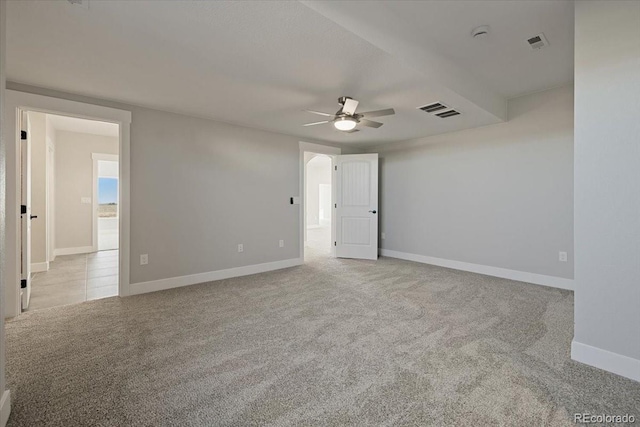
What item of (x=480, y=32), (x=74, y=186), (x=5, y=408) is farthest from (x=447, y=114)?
(x=74, y=186)

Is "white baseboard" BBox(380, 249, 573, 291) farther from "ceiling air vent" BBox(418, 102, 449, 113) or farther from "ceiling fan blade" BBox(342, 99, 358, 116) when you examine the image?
"ceiling fan blade" BBox(342, 99, 358, 116)

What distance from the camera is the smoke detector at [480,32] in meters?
2.30

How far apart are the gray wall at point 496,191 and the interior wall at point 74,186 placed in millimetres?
6661

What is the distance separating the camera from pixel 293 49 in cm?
222

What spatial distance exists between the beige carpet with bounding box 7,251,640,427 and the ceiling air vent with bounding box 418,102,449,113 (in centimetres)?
231

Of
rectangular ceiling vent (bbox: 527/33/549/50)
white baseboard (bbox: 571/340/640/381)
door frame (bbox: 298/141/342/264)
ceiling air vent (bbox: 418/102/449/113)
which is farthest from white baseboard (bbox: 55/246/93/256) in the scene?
rectangular ceiling vent (bbox: 527/33/549/50)

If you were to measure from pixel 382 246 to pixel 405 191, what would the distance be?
4.20ft

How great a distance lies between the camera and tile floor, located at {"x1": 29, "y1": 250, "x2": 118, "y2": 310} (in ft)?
11.4

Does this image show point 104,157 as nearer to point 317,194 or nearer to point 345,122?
point 345,122

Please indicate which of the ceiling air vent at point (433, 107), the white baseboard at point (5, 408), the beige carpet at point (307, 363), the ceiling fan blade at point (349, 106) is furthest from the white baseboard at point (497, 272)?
the white baseboard at point (5, 408)

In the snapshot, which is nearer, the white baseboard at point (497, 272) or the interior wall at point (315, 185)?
the white baseboard at point (497, 272)

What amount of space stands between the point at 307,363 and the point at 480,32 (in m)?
2.92

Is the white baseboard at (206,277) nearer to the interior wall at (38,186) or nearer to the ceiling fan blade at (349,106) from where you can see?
the interior wall at (38,186)

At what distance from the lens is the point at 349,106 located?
9.62 ft
